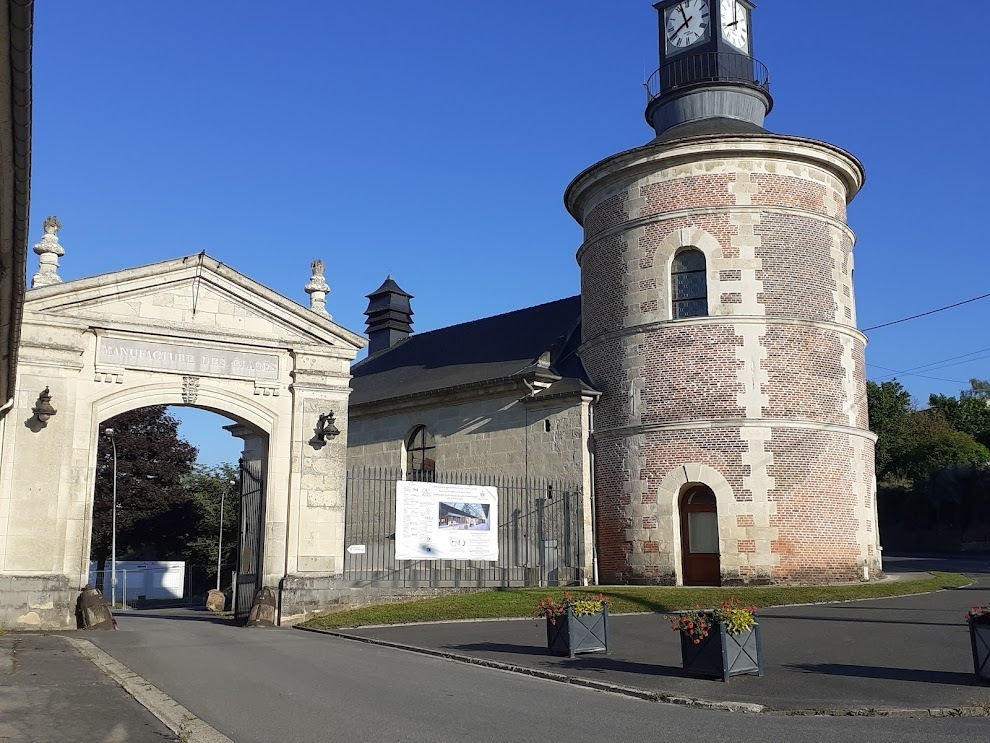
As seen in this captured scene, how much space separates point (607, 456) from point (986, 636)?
12996 mm

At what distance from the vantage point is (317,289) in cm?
1844

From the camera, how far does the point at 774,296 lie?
818 inches

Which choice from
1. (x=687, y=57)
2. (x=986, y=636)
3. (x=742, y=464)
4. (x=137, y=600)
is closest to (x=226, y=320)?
(x=742, y=464)

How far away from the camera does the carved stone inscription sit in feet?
53.1

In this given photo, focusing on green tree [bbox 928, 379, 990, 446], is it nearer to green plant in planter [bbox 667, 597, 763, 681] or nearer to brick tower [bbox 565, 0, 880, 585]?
brick tower [bbox 565, 0, 880, 585]

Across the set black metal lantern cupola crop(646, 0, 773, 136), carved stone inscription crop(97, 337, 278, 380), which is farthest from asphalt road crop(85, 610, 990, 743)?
black metal lantern cupola crop(646, 0, 773, 136)

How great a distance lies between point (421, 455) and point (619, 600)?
11.1 meters

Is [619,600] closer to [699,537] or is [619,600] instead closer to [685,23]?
[699,537]

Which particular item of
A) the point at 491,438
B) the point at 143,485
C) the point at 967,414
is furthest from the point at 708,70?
the point at 967,414

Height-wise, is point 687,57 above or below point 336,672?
above

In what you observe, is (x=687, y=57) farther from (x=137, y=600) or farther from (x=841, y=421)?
(x=137, y=600)

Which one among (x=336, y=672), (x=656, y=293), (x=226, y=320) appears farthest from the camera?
(x=656, y=293)

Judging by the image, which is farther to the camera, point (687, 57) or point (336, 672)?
point (687, 57)

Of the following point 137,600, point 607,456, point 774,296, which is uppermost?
point 774,296
